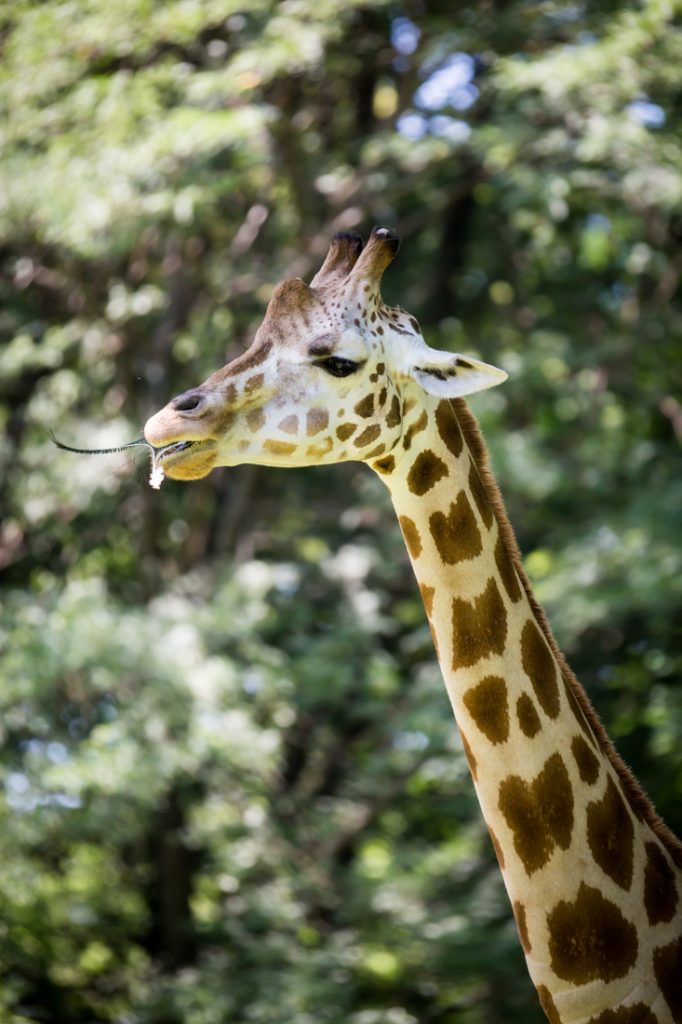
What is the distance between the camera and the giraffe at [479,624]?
2570mm

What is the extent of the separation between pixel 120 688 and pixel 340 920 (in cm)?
213

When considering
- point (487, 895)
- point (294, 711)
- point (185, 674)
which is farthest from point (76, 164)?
point (487, 895)

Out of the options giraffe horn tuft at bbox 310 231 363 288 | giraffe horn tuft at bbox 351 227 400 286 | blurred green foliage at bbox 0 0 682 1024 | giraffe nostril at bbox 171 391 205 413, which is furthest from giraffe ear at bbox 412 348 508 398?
blurred green foliage at bbox 0 0 682 1024

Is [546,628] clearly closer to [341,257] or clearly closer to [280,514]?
[341,257]

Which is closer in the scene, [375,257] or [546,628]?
[375,257]

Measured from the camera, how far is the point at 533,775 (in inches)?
104

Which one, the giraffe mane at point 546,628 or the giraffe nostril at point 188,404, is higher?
the giraffe nostril at point 188,404

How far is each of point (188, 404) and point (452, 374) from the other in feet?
1.68

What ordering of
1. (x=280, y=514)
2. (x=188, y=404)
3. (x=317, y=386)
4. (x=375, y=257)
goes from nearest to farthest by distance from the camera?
(x=188, y=404)
(x=317, y=386)
(x=375, y=257)
(x=280, y=514)

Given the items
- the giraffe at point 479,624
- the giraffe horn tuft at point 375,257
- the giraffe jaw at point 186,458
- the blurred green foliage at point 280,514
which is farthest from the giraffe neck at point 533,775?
the blurred green foliage at point 280,514

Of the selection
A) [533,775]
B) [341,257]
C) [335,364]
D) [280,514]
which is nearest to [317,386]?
[335,364]

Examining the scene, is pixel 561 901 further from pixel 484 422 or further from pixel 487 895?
pixel 484 422

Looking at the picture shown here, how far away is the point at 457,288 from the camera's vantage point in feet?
32.5

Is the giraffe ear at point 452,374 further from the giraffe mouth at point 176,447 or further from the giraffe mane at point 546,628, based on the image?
the giraffe mouth at point 176,447
